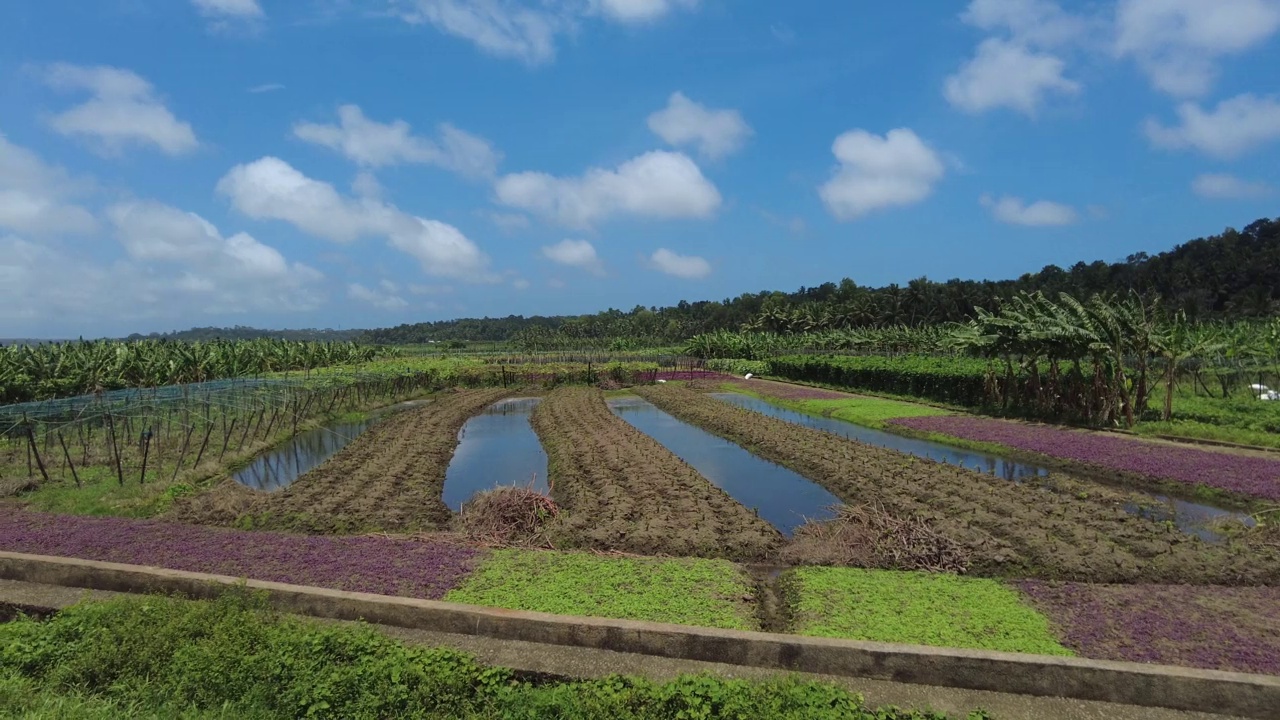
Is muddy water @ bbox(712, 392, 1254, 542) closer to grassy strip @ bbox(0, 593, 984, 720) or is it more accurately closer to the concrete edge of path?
the concrete edge of path

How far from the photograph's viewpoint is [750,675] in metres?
6.24

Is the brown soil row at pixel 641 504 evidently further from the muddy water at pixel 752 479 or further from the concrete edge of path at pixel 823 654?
the concrete edge of path at pixel 823 654

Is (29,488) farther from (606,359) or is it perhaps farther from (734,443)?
(606,359)

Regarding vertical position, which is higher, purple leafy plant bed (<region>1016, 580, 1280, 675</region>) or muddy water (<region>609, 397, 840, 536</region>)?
purple leafy plant bed (<region>1016, 580, 1280, 675</region>)

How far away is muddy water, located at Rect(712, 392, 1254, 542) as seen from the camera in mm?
12023

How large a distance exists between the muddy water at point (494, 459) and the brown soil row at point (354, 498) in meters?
0.44

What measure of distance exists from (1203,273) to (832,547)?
7858 centimetres

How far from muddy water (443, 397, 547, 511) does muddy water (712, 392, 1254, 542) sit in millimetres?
10442

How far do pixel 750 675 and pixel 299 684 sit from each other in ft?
12.9

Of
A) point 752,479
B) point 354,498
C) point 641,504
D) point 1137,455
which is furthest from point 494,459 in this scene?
point 1137,455

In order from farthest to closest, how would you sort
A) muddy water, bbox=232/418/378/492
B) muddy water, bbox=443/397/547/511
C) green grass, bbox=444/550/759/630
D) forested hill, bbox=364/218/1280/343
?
forested hill, bbox=364/218/1280/343 → muddy water, bbox=232/418/378/492 → muddy water, bbox=443/397/547/511 → green grass, bbox=444/550/759/630

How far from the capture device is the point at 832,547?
10.2 meters

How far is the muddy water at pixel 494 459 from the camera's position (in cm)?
1675

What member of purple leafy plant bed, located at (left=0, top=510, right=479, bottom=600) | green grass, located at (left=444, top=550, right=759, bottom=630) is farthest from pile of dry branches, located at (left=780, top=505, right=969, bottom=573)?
purple leafy plant bed, located at (left=0, top=510, right=479, bottom=600)
